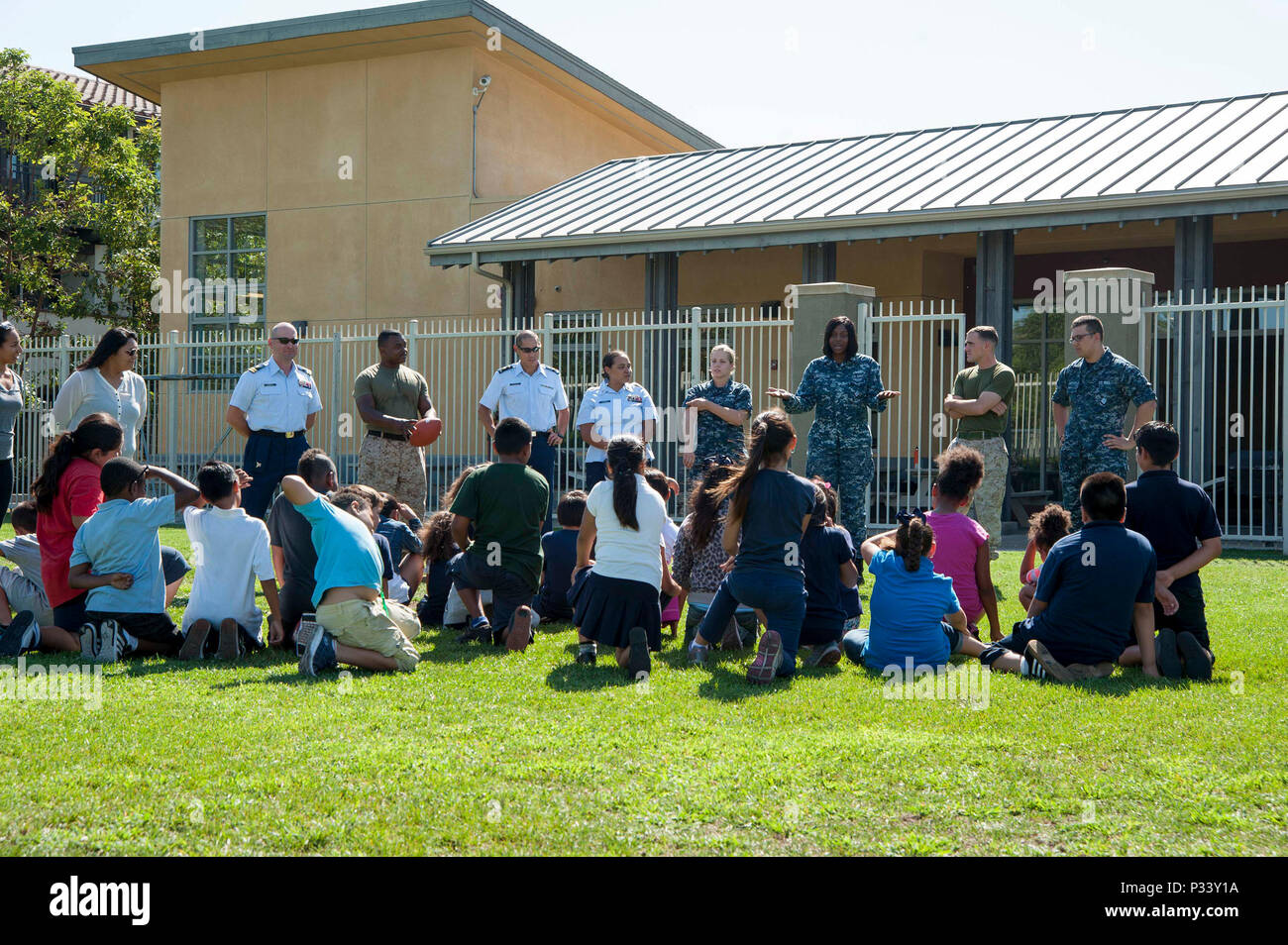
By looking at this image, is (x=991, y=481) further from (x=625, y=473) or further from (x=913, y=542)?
(x=625, y=473)

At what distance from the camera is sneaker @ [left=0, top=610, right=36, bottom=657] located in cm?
684

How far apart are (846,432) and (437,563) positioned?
3030 mm

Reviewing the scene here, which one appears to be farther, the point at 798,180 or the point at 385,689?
the point at 798,180

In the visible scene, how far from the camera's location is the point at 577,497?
821 centimetres

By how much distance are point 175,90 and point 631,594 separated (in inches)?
746

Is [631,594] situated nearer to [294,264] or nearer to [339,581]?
[339,581]

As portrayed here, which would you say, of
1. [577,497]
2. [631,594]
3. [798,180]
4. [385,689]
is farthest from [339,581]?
[798,180]

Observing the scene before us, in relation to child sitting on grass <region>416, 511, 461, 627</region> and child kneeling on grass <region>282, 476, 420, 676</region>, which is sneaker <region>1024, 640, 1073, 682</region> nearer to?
child kneeling on grass <region>282, 476, 420, 676</region>

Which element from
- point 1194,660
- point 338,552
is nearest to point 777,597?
point 1194,660

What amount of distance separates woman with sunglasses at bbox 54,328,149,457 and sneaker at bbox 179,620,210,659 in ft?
6.67

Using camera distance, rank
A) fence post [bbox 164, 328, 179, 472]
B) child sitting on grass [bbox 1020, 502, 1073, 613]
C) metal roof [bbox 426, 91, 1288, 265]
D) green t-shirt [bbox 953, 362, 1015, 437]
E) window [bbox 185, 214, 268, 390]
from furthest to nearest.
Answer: window [bbox 185, 214, 268, 390], fence post [bbox 164, 328, 179, 472], metal roof [bbox 426, 91, 1288, 265], green t-shirt [bbox 953, 362, 1015, 437], child sitting on grass [bbox 1020, 502, 1073, 613]

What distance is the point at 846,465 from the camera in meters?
8.99

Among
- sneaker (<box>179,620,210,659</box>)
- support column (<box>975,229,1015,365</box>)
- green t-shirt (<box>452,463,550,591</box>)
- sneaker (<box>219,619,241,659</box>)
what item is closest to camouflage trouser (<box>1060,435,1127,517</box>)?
green t-shirt (<box>452,463,550,591</box>)

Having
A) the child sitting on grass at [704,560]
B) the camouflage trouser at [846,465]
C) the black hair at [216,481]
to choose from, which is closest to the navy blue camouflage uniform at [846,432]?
the camouflage trouser at [846,465]
